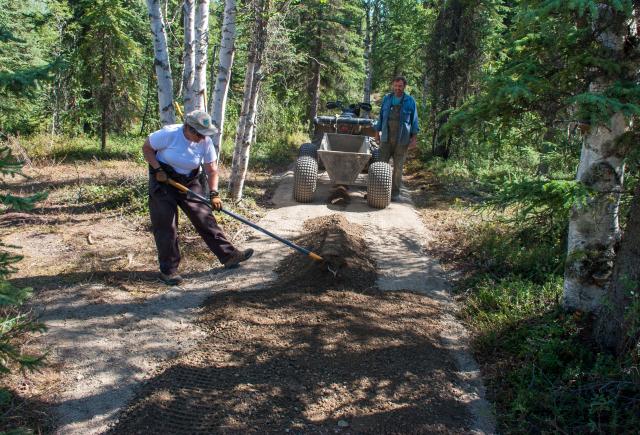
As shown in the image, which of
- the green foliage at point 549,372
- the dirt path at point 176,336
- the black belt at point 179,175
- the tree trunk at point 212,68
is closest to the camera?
the green foliage at point 549,372

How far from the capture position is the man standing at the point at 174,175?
4.99 m

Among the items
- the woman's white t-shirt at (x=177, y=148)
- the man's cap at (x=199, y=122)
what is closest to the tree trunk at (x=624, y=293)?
the man's cap at (x=199, y=122)

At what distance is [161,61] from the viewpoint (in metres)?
7.42

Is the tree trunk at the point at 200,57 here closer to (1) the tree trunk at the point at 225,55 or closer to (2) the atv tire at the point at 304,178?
(1) the tree trunk at the point at 225,55

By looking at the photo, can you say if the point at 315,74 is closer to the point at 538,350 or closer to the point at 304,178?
the point at 304,178

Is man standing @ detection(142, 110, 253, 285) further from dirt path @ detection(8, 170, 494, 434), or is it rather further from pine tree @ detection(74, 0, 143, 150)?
pine tree @ detection(74, 0, 143, 150)

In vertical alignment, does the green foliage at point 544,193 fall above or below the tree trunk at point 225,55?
below

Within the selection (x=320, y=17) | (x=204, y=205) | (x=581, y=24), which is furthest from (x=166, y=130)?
(x=320, y=17)

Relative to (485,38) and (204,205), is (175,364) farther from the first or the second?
(485,38)

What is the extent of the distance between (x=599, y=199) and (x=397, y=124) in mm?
5363

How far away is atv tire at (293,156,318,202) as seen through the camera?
8.67m

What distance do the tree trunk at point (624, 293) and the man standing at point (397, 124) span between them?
17.9 ft

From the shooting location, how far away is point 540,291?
4773 millimetres

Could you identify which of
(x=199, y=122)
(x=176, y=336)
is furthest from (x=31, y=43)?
(x=176, y=336)
